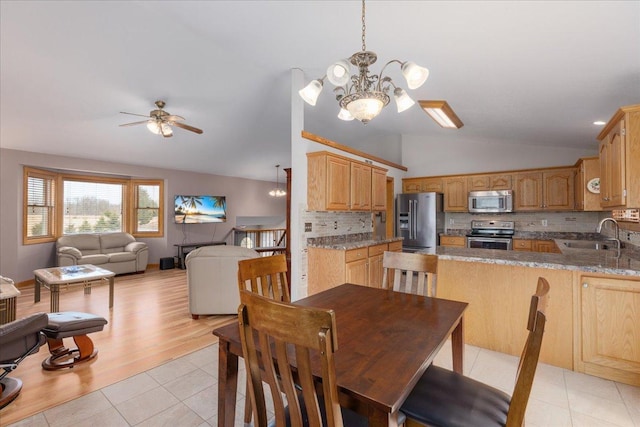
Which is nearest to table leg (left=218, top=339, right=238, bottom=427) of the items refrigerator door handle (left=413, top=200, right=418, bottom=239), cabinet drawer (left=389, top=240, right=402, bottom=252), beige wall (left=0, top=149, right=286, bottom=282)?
cabinet drawer (left=389, top=240, right=402, bottom=252)

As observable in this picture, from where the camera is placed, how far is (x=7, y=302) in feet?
10.1

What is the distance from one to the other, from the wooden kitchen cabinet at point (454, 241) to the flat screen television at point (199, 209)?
5616mm

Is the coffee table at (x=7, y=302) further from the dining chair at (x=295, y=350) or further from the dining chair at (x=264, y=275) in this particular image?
the dining chair at (x=295, y=350)

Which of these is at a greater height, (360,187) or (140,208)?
(360,187)

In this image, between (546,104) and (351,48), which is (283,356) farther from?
(546,104)

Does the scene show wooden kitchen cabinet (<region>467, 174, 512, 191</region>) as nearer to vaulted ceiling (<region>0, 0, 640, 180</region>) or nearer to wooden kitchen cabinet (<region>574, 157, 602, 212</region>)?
vaulted ceiling (<region>0, 0, 640, 180</region>)

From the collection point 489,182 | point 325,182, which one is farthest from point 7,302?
point 489,182

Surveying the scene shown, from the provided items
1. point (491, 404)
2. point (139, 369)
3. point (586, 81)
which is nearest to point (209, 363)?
point (139, 369)

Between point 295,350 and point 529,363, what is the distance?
79 cm

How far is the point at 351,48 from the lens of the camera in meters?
2.80

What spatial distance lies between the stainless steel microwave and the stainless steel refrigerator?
23.8 inches

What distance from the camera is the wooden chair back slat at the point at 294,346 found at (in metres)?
0.80

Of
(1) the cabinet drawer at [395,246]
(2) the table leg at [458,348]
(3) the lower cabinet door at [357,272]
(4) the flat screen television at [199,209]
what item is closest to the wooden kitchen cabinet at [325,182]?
(3) the lower cabinet door at [357,272]

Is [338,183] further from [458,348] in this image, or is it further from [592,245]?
[592,245]
